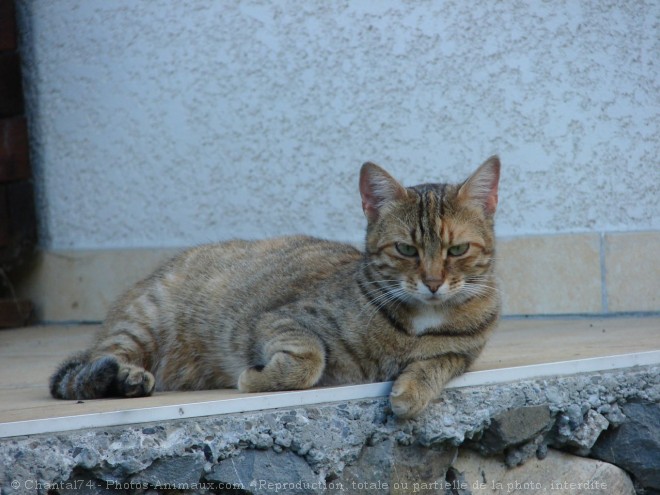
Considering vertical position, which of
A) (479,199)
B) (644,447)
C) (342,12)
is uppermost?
(342,12)

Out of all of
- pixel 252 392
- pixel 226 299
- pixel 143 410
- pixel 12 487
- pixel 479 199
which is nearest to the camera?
pixel 12 487

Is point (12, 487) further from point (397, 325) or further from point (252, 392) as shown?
point (397, 325)

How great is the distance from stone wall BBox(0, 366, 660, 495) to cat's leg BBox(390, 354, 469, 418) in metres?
0.08

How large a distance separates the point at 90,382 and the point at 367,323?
0.94 metres

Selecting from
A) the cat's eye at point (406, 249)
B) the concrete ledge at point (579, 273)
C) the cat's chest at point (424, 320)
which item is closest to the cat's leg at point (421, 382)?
the cat's chest at point (424, 320)

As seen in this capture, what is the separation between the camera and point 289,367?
3.19 metres

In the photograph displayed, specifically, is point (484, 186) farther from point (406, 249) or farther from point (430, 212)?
point (406, 249)

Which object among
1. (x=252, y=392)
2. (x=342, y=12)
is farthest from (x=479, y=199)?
(x=342, y=12)

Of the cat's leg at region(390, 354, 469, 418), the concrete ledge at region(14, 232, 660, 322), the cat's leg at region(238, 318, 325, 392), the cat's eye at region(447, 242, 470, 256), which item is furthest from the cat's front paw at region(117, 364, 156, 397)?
the concrete ledge at region(14, 232, 660, 322)

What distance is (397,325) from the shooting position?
335 cm

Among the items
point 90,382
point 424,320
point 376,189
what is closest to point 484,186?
point 376,189

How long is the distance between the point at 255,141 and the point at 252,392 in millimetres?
2790

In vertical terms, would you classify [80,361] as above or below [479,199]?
below

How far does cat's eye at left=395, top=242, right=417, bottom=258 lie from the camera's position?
3.34 m
